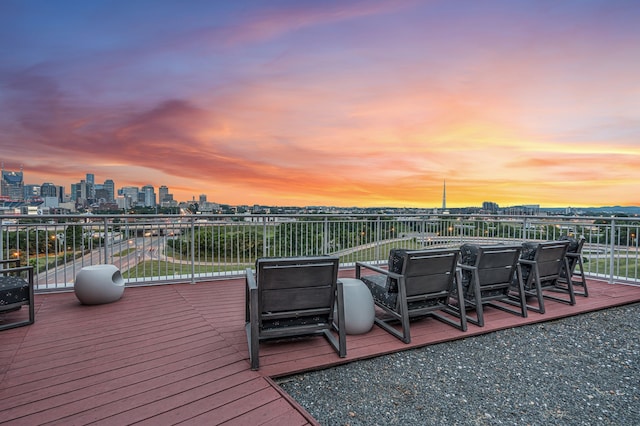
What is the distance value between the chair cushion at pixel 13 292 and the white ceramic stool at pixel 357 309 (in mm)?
3725

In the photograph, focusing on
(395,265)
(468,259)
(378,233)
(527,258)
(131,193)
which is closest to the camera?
(395,265)

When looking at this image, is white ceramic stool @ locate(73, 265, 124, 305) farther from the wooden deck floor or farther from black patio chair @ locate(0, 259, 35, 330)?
black patio chair @ locate(0, 259, 35, 330)

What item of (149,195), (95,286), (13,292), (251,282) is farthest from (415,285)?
(149,195)

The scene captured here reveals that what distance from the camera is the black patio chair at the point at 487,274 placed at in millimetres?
3818

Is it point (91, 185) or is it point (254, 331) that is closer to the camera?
point (254, 331)

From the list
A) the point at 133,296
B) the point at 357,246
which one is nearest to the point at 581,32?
the point at 357,246

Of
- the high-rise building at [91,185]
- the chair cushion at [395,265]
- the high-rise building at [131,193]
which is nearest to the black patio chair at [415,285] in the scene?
the chair cushion at [395,265]

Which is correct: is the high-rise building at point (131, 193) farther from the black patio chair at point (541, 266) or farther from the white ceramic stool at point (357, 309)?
the black patio chair at point (541, 266)

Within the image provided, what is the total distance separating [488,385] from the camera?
2.56 metres

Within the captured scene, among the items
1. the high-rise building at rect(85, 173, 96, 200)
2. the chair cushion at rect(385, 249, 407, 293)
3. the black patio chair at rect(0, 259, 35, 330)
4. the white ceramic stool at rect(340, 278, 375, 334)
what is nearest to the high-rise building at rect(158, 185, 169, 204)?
the high-rise building at rect(85, 173, 96, 200)

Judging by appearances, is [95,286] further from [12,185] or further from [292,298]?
[12,185]

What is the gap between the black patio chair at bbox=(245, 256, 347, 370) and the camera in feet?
8.79

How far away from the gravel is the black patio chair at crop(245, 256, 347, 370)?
389mm

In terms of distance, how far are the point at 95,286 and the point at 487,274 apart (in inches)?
208
